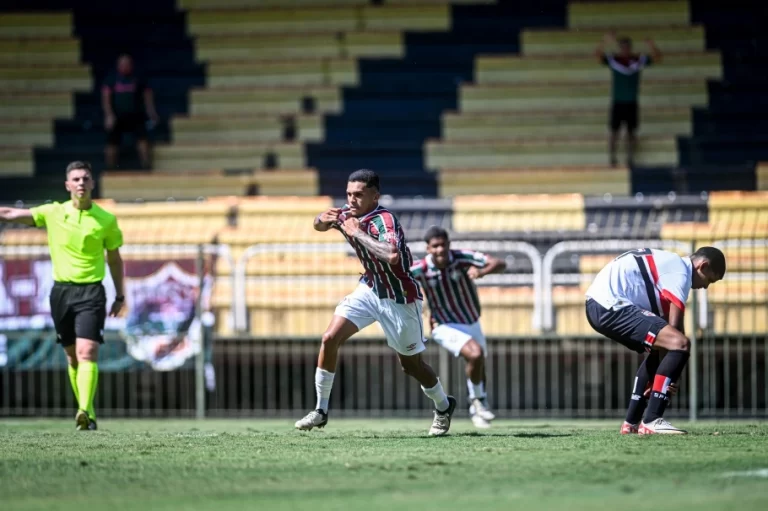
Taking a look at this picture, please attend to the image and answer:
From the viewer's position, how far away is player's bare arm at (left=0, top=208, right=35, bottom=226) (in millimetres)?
9340

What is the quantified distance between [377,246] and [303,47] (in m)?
10.7

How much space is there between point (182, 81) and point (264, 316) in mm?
6090

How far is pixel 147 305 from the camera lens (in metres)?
13.1

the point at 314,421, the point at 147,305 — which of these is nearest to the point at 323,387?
the point at 314,421

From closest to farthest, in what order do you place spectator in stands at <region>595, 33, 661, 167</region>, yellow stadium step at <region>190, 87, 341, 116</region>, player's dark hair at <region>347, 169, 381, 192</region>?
1. player's dark hair at <region>347, 169, 381, 192</region>
2. spectator in stands at <region>595, 33, 661, 167</region>
3. yellow stadium step at <region>190, 87, 341, 116</region>

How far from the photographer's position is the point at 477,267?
11.1m

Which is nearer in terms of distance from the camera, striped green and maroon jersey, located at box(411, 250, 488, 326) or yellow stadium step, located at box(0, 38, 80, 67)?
striped green and maroon jersey, located at box(411, 250, 488, 326)

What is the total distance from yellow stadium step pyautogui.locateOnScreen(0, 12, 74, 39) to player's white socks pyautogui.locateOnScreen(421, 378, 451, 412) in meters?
11.9

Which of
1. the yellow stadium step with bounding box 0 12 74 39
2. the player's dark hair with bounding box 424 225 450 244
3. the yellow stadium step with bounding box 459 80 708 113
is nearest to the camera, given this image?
the player's dark hair with bounding box 424 225 450 244

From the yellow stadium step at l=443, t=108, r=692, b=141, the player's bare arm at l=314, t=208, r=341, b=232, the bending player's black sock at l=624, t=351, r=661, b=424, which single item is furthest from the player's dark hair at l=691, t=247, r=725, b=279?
the yellow stadium step at l=443, t=108, r=692, b=141

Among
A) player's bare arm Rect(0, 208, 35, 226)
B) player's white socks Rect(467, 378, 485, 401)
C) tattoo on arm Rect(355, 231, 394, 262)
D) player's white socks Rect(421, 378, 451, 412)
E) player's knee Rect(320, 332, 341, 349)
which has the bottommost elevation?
player's white socks Rect(467, 378, 485, 401)

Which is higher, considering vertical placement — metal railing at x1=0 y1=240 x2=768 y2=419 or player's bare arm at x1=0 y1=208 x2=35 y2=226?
player's bare arm at x1=0 y1=208 x2=35 y2=226

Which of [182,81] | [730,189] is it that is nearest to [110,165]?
[182,81]

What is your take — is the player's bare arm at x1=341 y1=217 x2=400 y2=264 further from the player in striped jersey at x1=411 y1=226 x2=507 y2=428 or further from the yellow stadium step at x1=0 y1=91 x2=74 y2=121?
the yellow stadium step at x1=0 y1=91 x2=74 y2=121
